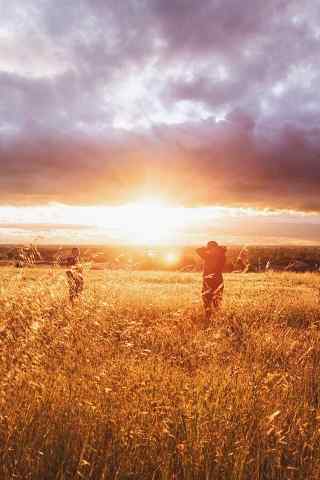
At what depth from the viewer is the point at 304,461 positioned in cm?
302

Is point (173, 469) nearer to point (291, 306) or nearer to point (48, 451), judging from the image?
point (48, 451)

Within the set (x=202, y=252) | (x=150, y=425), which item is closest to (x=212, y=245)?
(x=202, y=252)

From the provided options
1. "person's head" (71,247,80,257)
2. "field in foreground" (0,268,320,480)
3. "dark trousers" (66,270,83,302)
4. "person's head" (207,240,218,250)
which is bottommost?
"field in foreground" (0,268,320,480)

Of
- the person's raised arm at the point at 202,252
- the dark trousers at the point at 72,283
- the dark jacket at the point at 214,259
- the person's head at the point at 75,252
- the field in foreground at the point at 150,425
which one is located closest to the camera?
the field in foreground at the point at 150,425

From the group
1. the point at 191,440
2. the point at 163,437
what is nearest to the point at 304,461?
the point at 191,440

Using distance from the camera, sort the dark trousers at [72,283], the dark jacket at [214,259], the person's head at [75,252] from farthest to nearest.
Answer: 1. the dark jacket at [214,259]
2. the person's head at [75,252]
3. the dark trousers at [72,283]

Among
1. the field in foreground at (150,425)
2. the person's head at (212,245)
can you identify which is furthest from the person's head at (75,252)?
the field in foreground at (150,425)

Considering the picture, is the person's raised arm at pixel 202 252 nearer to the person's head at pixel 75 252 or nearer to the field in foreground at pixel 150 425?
the person's head at pixel 75 252

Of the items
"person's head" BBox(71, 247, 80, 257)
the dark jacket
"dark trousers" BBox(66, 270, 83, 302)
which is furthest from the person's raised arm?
"dark trousers" BBox(66, 270, 83, 302)

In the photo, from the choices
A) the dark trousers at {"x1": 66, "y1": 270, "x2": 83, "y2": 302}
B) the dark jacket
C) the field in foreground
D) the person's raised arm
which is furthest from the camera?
the person's raised arm

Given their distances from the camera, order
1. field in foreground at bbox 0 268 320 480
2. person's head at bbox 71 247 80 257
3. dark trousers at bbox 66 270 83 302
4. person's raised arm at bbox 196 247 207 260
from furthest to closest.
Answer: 1. person's raised arm at bbox 196 247 207 260
2. person's head at bbox 71 247 80 257
3. dark trousers at bbox 66 270 83 302
4. field in foreground at bbox 0 268 320 480

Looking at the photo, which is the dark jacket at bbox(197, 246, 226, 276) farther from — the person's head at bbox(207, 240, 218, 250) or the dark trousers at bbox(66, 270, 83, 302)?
the dark trousers at bbox(66, 270, 83, 302)

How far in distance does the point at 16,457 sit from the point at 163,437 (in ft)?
3.63

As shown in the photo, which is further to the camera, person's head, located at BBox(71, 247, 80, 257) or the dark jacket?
the dark jacket
